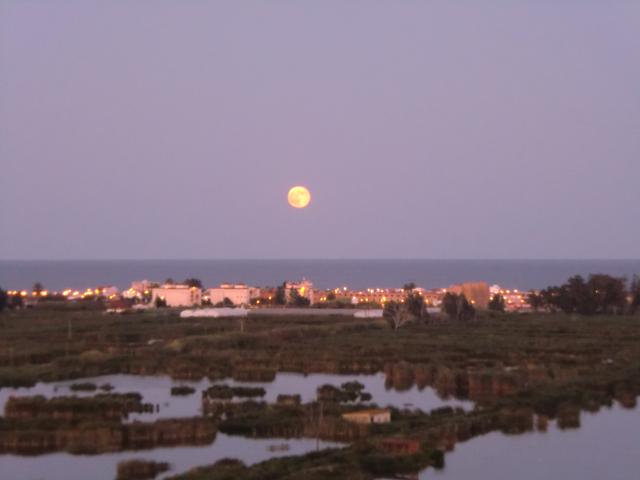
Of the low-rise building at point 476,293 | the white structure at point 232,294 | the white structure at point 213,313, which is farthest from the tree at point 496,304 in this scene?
the white structure at point 232,294

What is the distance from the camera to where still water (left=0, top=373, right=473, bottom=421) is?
22500 mm

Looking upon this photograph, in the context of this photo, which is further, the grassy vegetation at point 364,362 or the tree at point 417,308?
the tree at point 417,308

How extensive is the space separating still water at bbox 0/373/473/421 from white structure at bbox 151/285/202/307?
130 feet

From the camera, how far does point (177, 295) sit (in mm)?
68562

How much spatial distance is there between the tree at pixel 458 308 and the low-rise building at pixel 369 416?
32026 mm

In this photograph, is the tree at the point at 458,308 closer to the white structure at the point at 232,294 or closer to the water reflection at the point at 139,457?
the white structure at the point at 232,294

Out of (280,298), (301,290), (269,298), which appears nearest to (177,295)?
(269,298)

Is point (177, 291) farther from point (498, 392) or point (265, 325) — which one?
point (498, 392)

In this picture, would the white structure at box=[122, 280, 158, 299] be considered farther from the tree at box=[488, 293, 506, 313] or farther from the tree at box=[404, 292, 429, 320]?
the tree at box=[404, 292, 429, 320]

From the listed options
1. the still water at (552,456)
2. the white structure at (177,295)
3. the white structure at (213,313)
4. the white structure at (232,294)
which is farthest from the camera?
the white structure at (232,294)

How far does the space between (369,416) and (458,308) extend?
33.2 meters

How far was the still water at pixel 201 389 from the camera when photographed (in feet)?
73.8

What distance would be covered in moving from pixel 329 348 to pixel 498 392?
10.3 meters

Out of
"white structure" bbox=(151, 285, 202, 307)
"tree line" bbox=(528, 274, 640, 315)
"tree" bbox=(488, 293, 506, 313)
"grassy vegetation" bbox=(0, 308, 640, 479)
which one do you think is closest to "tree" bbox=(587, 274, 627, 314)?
"tree line" bbox=(528, 274, 640, 315)
